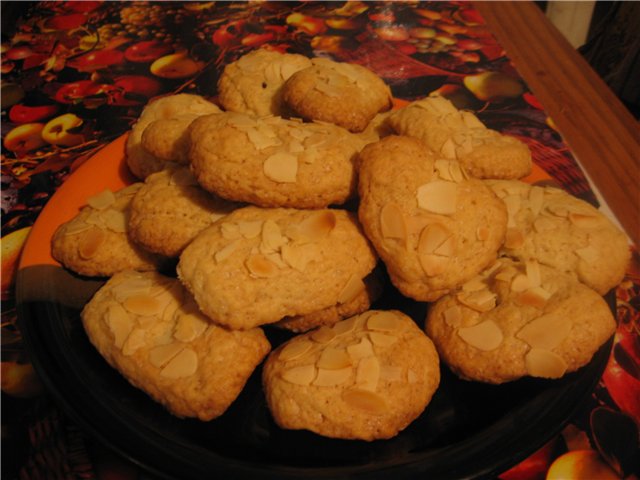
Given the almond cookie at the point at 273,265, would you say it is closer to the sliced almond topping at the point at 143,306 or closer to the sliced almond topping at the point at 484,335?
the sliced almond topping at the point at 143,306

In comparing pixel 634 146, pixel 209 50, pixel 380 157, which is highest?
pixel 380 157

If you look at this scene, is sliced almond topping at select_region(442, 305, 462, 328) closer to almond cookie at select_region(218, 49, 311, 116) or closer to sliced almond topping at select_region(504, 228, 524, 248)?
sliced almond topping at select_region(504, 228, 524, 248)

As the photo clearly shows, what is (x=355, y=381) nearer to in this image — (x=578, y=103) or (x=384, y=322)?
(x=384, y=322)

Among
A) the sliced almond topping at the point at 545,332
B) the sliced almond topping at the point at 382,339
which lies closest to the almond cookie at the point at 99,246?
the sliced almond topping at the point at 382,339

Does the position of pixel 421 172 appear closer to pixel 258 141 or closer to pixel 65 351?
pixel 258 141

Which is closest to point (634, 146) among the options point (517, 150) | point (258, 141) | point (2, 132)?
point (517, 150)

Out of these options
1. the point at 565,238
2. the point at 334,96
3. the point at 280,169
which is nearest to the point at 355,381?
the point at 280,169
